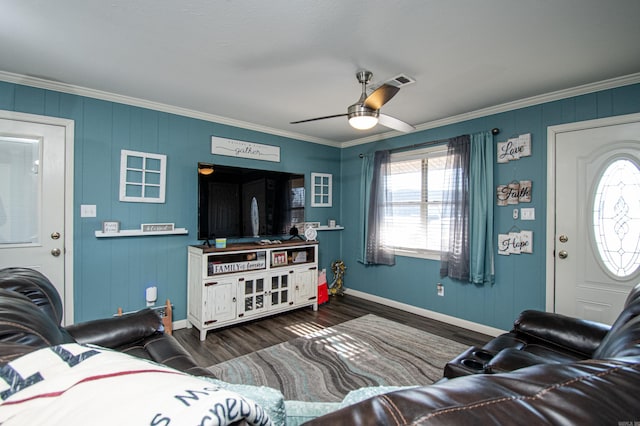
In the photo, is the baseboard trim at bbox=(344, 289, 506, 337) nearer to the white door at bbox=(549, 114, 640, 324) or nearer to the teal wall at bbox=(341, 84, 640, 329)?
the teal wall at bbox=(341, 84, 640, 329)

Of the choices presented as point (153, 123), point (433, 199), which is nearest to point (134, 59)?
point (153, 123)

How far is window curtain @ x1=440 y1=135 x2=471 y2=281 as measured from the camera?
332 cm

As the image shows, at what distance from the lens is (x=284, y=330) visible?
10.6 feet

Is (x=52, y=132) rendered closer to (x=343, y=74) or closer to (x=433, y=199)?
(x=343, y=74)

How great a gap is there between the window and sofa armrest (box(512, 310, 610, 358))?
184 cm

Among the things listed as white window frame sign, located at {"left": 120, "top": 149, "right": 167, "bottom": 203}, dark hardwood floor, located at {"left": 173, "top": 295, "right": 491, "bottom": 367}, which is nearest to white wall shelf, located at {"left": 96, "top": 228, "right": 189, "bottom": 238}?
white window frame sign, located at {"left": 120, "top": 149, "right": 167, "bottom": 203}

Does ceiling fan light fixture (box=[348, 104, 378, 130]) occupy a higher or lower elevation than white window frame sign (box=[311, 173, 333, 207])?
higher

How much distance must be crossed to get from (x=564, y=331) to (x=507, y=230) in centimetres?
164

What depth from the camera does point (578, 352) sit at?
61.8 inches

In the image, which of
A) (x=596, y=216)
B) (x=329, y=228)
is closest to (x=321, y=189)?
(x=329, y=228)

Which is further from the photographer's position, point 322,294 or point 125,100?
point 322,294

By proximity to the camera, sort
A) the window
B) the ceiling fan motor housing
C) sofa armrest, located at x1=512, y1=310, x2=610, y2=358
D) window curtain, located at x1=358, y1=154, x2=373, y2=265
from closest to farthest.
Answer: sofa armrest, located at x1=512, y1=310, x2=610, y2=358 → the ceiling fan motor housing → the window → window curtain, located at x1=358, y1=154, x2=373, y2=265

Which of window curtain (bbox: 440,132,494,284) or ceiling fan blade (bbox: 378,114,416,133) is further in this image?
window curtain (bbox: 440,132,494,284)

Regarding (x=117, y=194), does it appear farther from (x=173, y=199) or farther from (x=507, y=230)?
(x=507, y=230)
